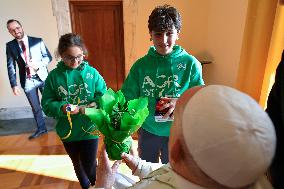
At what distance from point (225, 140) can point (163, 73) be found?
0.97m

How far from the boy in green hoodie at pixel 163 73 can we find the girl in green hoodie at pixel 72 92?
284mm

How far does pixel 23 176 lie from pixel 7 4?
2.56 m

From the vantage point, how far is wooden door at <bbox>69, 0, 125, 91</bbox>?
377 centimetres

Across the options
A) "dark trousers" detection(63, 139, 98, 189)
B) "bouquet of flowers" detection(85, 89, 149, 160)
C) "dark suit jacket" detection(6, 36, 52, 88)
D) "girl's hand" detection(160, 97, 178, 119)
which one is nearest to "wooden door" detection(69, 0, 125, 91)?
"dark suit jacket" detection(6, 36, 52, 88)

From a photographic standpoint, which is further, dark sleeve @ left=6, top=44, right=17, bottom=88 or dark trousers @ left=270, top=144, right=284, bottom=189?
dark sleeve @ left=6, top=44, right=17, bottom=88

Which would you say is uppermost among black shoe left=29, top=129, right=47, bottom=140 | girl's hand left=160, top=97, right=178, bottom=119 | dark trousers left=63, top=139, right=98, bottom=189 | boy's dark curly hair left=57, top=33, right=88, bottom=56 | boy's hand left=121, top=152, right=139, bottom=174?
boy's dark curly hair left=57, top=33, right=88, bottom=56

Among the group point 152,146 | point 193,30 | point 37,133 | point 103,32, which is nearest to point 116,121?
point 152,146

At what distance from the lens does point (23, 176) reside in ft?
7.88

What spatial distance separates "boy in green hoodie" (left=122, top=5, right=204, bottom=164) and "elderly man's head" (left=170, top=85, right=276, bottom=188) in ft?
2.76

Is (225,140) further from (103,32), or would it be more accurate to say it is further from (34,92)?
(103,32)

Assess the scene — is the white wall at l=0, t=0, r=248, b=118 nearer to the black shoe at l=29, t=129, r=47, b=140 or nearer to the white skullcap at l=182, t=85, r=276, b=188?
the black shoe at l=29, t=129, r=47, b=140

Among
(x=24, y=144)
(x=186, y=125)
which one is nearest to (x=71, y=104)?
(x=186, y=125)

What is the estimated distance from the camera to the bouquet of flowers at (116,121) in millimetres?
1032

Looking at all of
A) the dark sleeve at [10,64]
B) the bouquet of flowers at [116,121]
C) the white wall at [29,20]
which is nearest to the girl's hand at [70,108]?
the bouquet of flowers at [116,121]
